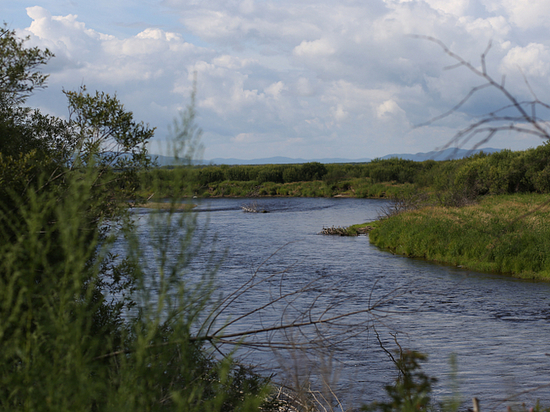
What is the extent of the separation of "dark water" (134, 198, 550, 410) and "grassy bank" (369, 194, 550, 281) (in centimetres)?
102

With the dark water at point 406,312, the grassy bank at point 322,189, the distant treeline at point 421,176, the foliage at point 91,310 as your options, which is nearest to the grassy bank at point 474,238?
the dark water at point 406,312

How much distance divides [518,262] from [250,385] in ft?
60.1

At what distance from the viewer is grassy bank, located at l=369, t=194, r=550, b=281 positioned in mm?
20031

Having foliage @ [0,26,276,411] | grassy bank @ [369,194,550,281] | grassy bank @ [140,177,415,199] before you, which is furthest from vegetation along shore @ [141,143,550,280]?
grassy bank @ [140,177,415,199]

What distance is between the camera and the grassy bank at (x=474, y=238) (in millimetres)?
20031

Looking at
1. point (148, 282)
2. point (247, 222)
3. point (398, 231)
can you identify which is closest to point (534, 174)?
point (398, 231)

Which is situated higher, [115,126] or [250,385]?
[115,126]

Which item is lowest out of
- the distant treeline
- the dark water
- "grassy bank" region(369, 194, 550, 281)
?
the dark water

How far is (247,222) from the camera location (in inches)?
1549

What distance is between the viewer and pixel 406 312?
3.99 meters

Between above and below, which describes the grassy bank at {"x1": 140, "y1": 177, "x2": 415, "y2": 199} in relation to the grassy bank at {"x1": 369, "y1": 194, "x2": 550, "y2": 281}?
above

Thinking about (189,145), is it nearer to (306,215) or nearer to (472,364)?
(472,364)

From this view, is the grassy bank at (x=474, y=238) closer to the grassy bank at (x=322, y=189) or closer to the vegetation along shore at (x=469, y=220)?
the vegetation along shore at (x=469, y=220)

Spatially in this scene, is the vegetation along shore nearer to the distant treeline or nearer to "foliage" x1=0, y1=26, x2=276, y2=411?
the distant treeline
